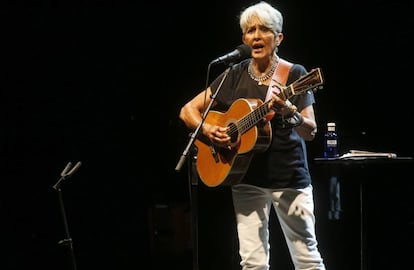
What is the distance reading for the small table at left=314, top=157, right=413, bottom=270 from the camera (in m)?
2.68

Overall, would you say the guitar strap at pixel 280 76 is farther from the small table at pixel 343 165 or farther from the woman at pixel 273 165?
the small table at pixel 343 165

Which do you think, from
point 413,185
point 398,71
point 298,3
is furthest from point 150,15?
point 413,185

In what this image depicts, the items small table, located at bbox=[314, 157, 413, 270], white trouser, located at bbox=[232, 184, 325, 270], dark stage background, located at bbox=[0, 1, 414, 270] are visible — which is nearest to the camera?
white trouser, located at bbox=[232, 184, 325, 270]

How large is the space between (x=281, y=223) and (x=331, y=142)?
0.85 m

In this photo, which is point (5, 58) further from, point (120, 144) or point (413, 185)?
point (413, 185)

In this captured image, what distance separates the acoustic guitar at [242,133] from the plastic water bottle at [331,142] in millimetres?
761

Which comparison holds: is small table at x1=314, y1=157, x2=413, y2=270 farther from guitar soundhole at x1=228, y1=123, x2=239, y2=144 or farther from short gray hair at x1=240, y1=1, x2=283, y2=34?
short gray hair at x1=240, y1=1, x2=283, y2=34

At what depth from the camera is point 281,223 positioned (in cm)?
Result: 233

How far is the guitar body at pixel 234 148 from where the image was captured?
2.27 m

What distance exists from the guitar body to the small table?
511 millimetres

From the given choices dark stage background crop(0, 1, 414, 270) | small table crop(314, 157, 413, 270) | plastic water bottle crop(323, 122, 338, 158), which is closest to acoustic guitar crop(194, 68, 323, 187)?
small table crop(314, 157, 413, 270)

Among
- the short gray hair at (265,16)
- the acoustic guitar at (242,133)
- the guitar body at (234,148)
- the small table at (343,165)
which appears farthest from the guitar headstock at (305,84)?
the small table at (343,165)

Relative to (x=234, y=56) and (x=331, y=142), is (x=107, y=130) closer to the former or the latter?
→ (x=331, y=142)

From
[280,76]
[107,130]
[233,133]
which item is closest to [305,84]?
[280,76]
